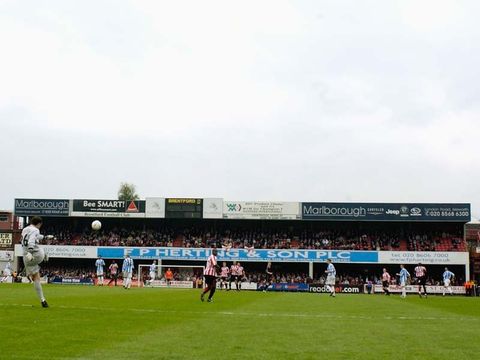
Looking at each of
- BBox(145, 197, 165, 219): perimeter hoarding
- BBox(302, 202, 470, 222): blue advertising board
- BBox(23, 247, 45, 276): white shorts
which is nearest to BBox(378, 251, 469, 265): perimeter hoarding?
BBox(302, 202, 470, 222): blue advertising board

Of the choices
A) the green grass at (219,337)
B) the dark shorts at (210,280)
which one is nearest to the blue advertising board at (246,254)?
the dark shorts at (210,280)

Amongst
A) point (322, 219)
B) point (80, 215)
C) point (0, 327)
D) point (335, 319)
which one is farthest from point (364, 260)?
point (0, 327)

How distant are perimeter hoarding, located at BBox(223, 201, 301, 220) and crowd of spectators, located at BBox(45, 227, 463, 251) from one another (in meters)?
2.95

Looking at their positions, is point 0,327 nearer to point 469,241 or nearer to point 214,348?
point 214,348

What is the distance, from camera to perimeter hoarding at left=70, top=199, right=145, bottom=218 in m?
62.6

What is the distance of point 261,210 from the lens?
201 feet

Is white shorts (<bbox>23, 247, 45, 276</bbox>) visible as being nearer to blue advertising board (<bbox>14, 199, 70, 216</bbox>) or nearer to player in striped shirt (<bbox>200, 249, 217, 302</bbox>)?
player in striped shirt (<bbox>200, 249, 217, 302</bbox>)

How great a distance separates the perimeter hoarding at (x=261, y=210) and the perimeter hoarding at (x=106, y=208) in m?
9.48

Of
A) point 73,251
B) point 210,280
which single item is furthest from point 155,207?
point 210,280

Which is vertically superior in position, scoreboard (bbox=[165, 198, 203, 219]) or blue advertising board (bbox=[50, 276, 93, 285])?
scoreboard (bbox=[165, 198, 203, 219])

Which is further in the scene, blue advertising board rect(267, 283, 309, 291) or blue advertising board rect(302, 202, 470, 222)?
blue advertising board rect(302, 202, 470, 222)

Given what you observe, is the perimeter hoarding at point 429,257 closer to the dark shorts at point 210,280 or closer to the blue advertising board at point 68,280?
the blue advertising board at point 68,280

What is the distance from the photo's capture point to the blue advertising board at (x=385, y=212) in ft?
194

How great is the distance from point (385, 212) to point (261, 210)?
499 inches
